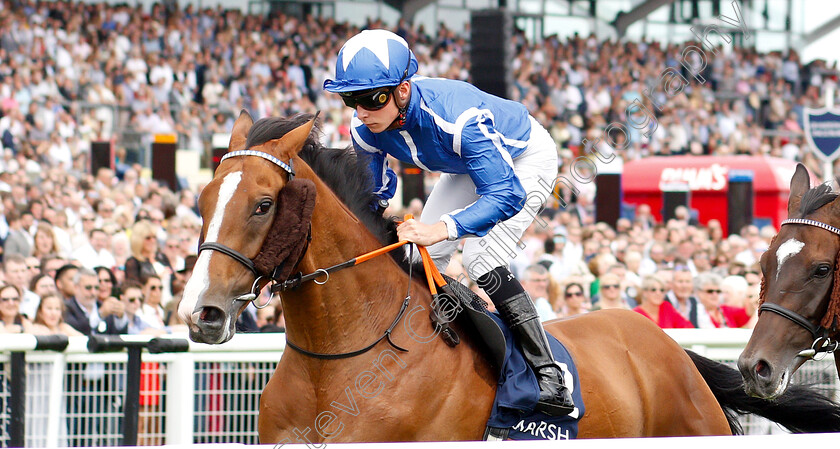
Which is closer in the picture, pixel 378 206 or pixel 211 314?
pixel 211 314

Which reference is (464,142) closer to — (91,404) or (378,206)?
(378,206)

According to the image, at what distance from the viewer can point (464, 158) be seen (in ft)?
10.1

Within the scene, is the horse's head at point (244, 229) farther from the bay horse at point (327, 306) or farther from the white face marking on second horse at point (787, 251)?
the white face marking on second horse at point (787, 251)

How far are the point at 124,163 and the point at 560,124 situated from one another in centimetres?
727

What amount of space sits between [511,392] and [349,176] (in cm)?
84

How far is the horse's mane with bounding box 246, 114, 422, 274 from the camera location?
3037 millimetres

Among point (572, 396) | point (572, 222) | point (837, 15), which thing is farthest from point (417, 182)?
point (837, 15)

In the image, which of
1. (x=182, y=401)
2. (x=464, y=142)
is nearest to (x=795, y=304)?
(x=464, y=142)

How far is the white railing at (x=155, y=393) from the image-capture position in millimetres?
4102

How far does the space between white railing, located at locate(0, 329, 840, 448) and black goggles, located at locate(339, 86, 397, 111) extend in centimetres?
171

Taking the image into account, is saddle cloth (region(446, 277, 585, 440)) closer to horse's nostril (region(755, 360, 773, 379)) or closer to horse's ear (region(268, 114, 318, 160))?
horse's nostril (region(755, 360, 773, 379))

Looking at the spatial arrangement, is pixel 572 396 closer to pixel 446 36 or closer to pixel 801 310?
pixel 801 310

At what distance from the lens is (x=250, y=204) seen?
264 centimetres

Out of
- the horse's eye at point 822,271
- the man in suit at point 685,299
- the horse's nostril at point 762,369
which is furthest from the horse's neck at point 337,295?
the man in suit at point 685,299
